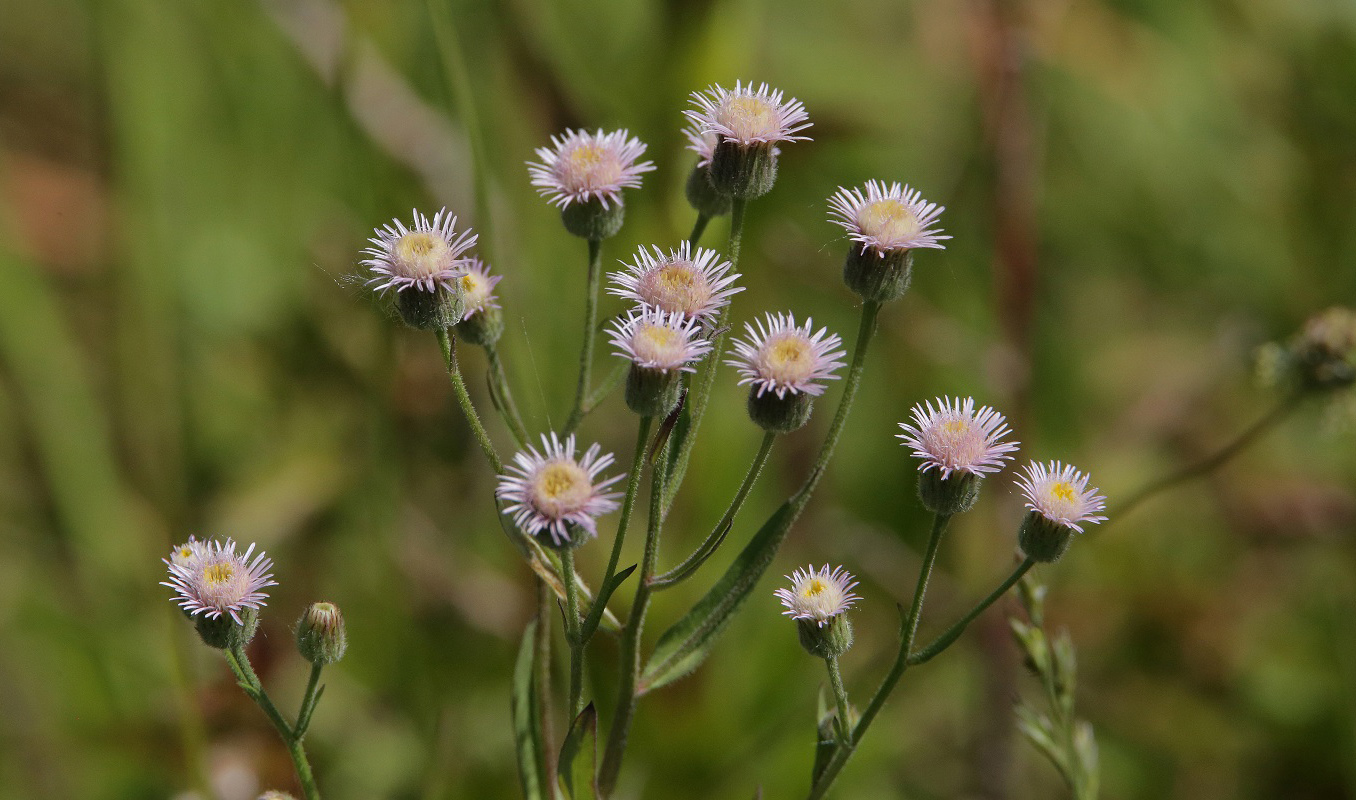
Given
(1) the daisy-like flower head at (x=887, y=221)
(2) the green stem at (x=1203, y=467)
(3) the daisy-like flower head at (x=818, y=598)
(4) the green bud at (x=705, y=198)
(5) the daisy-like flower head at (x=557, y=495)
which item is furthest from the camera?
(2) the green stem at (x=1203, y=467)

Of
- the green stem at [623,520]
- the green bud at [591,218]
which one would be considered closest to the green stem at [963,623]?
the green stem at [623,520]

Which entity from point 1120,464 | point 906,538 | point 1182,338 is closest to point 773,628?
point 906,538

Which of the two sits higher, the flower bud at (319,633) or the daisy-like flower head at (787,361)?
the daisy-like flower head at (787,361)

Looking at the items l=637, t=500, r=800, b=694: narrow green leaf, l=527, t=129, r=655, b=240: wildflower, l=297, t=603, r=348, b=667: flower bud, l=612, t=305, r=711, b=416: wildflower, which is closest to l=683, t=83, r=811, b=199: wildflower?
l=527, t=129, r=655, b=240: wildflower

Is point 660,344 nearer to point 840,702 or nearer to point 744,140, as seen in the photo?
point 744,140

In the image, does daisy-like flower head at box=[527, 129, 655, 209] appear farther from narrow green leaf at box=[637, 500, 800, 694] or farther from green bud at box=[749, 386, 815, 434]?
narrow green leaf at box=[637, 500, 800, 694]

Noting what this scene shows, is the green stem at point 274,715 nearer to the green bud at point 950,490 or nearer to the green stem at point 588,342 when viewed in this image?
the green stem at point 588,342

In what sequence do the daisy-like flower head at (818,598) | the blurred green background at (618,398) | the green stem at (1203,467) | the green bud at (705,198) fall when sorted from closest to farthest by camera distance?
1. the daisy-like flower head at (818,598)
2. the green bud at (705,198)
3. the green stem at (1203,467)
4. the blurred green background at (618,398)
